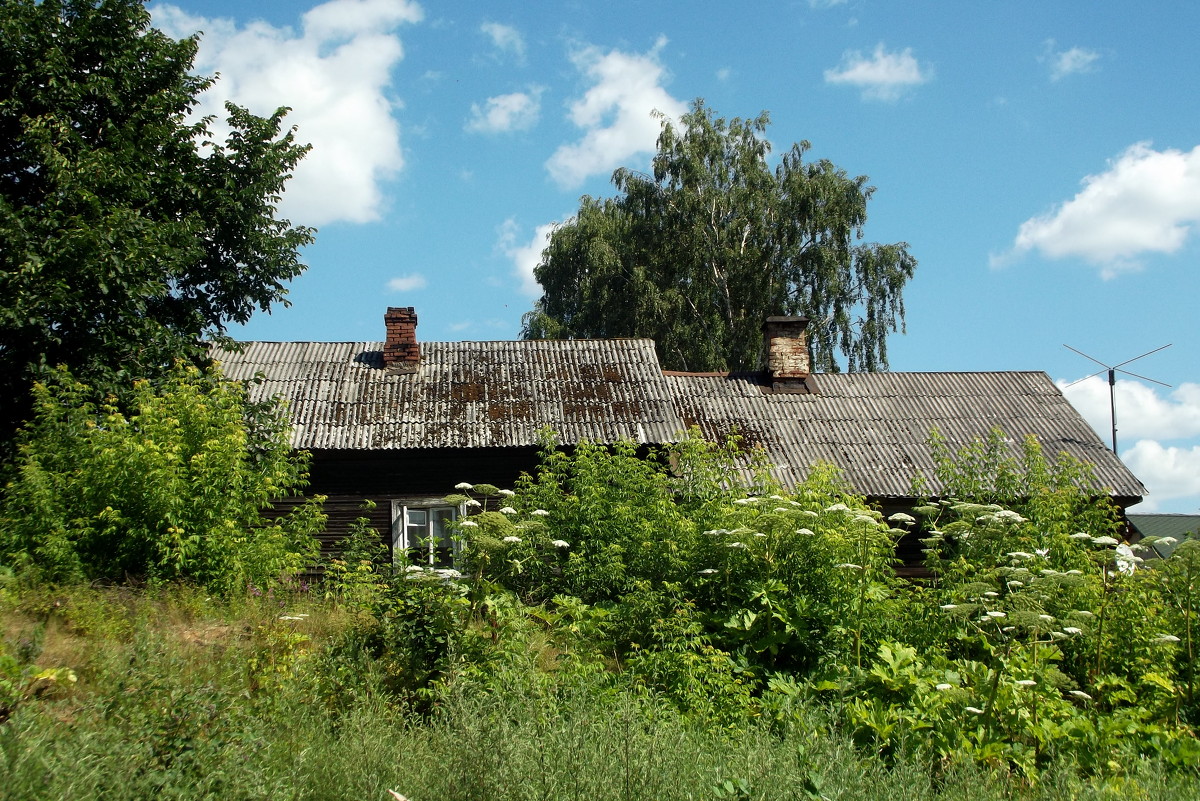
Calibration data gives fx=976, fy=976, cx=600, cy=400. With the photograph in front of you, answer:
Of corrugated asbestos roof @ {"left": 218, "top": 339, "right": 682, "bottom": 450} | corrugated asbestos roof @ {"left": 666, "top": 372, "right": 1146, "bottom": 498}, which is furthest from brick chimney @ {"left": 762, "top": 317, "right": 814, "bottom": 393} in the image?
corrugated asbestos roof @ {"left": 218, "top": 339, "right": 682, "bottom": 450}

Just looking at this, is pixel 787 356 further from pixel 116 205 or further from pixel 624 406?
pixel 116 205

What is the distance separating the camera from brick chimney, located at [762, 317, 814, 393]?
1566cm

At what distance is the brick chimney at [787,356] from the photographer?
51.4 feet

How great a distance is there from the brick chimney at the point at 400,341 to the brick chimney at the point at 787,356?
18.4 feet

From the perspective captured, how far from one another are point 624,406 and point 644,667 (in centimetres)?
757

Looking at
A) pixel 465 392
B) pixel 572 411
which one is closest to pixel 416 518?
Answer: pixel 465 392

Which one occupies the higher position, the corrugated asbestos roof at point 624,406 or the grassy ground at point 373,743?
the corrugated asbestos roof at point 624,406

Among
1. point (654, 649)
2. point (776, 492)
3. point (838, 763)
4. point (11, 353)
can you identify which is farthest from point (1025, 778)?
point (11, 353)

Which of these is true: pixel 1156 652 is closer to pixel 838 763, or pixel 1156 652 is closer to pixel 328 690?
pixel 838 763

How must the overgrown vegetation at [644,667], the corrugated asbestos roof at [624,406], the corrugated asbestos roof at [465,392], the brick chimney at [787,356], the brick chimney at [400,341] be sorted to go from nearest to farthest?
1. the overgrown vegetation at [644,667]
2. the corrugated asbestos roof at [465,392]
3. the corrugated asbestos roof at [624,406]
4. the brick chimney at [400,341]
5. the brick chimney at [787,356]

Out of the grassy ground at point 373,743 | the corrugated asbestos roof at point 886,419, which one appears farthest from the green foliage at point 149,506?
the corrugated asbestos roof at point 886,419

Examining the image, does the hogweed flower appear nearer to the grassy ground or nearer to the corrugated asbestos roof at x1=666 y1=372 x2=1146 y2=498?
the grassy ground

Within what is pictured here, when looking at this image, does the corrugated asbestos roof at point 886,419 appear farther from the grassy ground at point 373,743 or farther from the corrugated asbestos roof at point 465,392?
the grassy ground at point 373,743

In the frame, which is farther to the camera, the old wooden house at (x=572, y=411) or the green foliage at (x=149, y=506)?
the old wooden house at (x=572, y=411)
